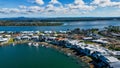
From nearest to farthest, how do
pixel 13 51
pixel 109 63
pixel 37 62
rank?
pixel 109 63, pixel 37 62, pixel 13 51

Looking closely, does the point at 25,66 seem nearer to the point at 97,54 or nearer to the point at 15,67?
the point at 15,67

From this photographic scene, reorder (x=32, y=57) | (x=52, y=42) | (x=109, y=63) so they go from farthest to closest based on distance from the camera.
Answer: (x=52, y=42), (x=32, y=57), (x=109, y=63)

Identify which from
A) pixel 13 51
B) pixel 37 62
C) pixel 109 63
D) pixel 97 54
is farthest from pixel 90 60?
pixel 13 51

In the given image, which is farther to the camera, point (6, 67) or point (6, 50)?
point (6, 50)

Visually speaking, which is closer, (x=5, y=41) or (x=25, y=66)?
(x=25, y=66)

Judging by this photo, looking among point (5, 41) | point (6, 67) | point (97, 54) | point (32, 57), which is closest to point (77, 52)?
point (97, 54)

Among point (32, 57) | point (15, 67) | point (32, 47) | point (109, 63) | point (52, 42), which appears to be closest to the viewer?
point (109, 63)

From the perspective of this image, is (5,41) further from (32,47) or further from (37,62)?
(37,62)
